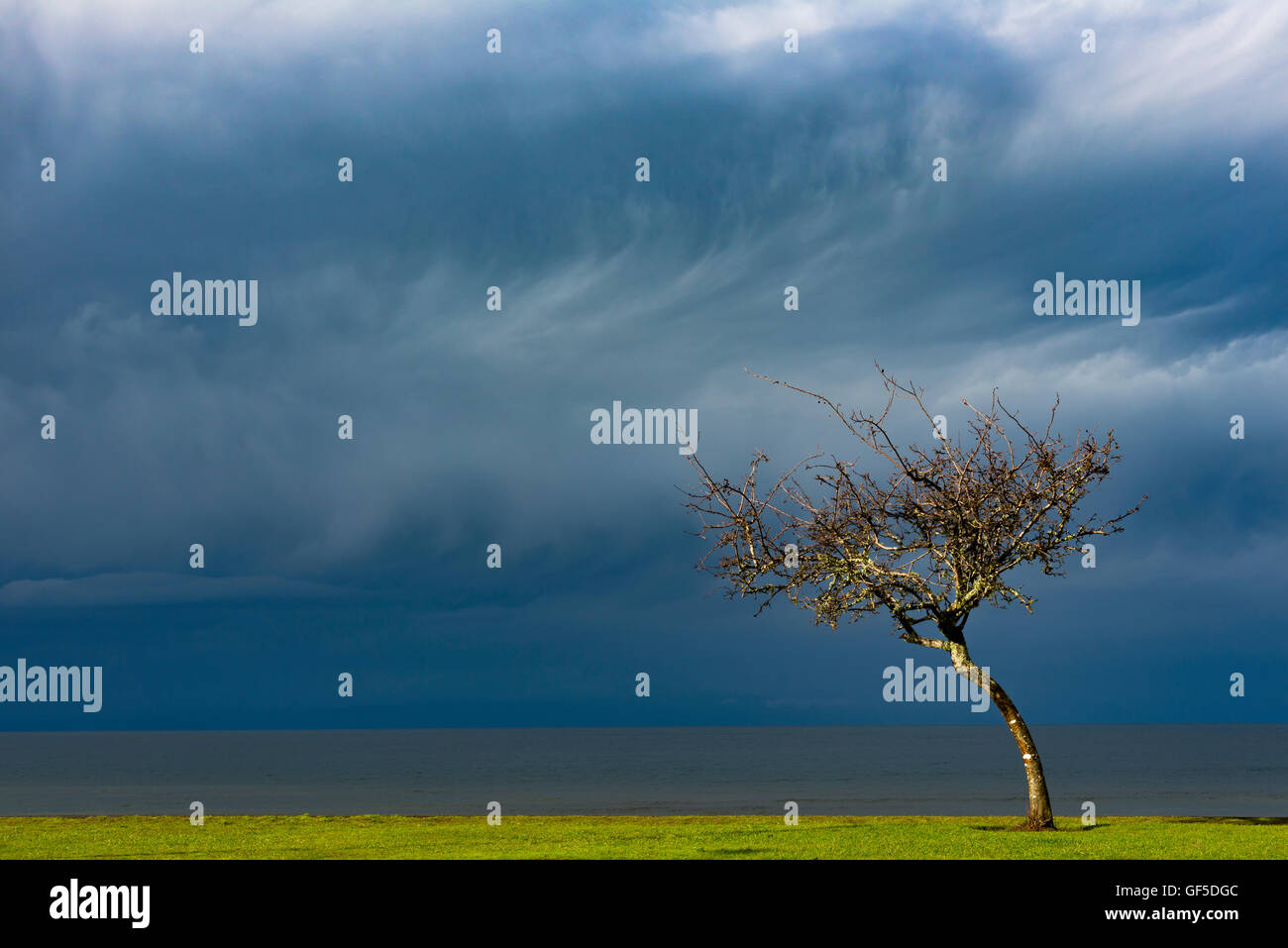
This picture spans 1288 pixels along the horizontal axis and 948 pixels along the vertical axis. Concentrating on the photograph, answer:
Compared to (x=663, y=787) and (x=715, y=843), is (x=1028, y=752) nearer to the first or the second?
(x=715, y=843)

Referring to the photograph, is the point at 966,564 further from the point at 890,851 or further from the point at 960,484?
the point at 890,851

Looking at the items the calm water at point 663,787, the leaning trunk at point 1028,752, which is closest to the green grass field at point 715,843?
the leaning trunk at point 1028,752

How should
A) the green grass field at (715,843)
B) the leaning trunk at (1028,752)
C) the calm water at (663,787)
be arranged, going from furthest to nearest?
the calm water at (663,787), the leaning trunk at (1028,752), the green grass field at (715,843)

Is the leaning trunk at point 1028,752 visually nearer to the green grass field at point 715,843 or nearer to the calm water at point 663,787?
the green grass field at point 715,843

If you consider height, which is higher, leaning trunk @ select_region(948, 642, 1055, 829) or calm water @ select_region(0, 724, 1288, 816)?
leaning trunk @ select_region(948, 642, 1055, 829)

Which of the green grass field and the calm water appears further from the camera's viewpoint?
the calm water

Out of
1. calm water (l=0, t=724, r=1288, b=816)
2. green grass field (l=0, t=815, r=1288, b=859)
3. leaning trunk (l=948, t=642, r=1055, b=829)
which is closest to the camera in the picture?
green grass field (l=0, t=815, r=1288, b=859)

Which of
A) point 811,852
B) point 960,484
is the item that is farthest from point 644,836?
point 960,484

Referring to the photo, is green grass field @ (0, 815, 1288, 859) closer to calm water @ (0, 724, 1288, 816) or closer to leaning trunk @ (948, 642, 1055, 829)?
leaning trunk @ (948, 642, 1055, 829)

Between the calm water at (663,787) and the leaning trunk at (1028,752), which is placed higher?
the leaning trunk at (1028,752)

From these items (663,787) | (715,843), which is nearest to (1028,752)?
(715,843)

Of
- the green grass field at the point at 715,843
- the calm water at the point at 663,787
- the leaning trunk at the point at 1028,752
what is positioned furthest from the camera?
the calm water at the point at 663,787

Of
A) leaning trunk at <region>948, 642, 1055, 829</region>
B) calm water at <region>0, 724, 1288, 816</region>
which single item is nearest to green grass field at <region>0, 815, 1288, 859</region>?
leaning trunk at <region>948, 642, 1055, 829</region>
